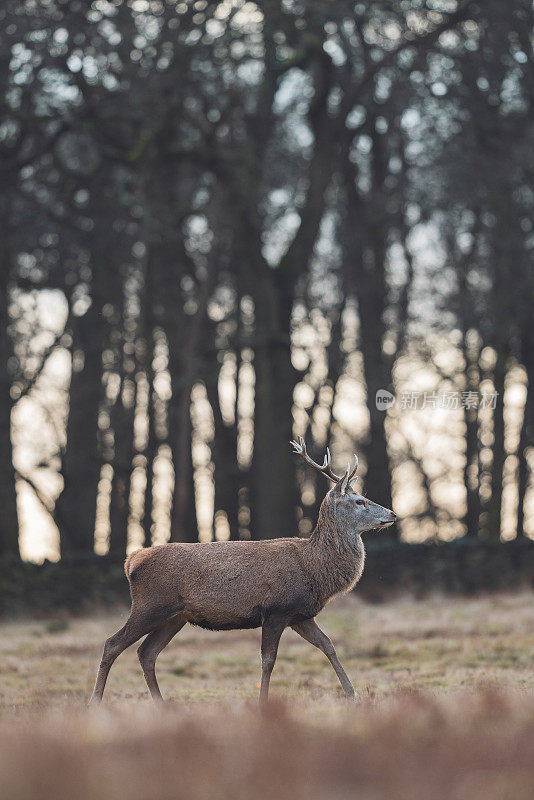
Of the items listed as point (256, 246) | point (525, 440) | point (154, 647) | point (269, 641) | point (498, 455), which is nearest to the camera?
point (269, 641)

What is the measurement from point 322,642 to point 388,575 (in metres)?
13.5

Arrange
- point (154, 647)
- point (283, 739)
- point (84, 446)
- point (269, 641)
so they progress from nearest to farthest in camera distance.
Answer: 1. point (283, 739)
2. point (269, 641)
3. point (154, 647)
4. point (84, 446)

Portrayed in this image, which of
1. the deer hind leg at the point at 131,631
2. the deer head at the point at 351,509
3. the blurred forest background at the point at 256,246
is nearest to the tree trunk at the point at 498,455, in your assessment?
the blurred forest background at the point at 256,246

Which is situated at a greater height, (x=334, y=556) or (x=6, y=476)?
(x=6, y=476)

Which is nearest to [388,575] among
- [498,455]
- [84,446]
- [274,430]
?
[274,430]

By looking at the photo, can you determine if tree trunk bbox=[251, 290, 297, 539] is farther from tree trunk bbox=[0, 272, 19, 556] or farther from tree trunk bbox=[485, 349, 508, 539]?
tree trunk bbox=[485, 349, 508, 539]

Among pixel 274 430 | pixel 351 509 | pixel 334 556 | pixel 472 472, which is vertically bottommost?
pixel 472 472

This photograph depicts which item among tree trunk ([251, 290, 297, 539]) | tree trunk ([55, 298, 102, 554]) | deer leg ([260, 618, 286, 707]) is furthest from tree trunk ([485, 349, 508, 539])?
deer leg ([260, 618, 286, 707])

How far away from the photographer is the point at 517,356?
28562 mm

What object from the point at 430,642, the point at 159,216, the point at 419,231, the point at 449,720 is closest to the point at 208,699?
the point at 449,720

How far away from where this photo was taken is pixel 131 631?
10.2 m

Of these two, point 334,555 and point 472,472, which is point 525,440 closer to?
point 472,472

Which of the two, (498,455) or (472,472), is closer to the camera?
(498,455)

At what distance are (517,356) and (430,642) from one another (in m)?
13.3
